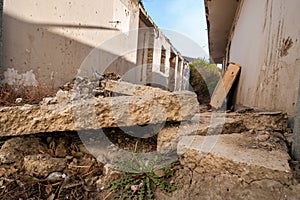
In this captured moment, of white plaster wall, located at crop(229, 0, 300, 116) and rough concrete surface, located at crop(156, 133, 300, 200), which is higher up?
white plaster wall, located at crop(229, 0, 300, 116)

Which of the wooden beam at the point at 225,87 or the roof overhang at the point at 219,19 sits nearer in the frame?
the wooden beam at the point at 225,87

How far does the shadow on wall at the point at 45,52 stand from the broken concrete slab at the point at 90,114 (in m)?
1.29

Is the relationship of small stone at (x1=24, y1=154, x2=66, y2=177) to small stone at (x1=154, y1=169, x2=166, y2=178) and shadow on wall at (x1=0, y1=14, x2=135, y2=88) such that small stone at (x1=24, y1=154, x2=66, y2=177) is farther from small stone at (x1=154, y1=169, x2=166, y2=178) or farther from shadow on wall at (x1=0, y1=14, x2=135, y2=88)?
shadow on wall at (x1=0, y1=14, x2=135, y2=88)

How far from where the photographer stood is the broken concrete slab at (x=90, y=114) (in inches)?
47.4

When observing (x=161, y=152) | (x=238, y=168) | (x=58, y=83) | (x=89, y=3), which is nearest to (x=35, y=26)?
(x=58, y=83)

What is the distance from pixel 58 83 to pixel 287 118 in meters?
2.80

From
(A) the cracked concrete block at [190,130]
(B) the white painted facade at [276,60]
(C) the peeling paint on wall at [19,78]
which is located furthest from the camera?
(C) the peeling paint on wall at [19,78]

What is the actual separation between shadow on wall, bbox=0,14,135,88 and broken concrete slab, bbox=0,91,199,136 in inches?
51.0

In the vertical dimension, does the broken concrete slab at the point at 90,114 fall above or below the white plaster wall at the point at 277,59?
below

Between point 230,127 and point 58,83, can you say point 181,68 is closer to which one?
point 58,83

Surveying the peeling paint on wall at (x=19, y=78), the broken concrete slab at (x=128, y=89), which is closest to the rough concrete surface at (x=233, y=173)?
the broken concrete slab at (x=128, y=89)

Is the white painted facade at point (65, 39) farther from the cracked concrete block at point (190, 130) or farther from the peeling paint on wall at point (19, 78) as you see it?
the cracked concrete block at point (190, 130)

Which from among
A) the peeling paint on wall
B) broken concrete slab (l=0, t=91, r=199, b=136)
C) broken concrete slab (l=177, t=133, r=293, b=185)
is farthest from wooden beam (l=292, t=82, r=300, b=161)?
the peeling paint on wall

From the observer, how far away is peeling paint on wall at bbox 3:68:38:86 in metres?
2.19
